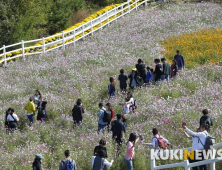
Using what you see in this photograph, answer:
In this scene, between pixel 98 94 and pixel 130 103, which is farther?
pixel 98 94

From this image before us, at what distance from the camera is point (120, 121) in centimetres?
1051

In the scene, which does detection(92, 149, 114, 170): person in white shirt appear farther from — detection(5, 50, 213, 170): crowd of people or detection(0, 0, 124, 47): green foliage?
detection(0, 0, 124, 47): green foliage

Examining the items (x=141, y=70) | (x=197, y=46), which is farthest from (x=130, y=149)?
(x=197, y=46)

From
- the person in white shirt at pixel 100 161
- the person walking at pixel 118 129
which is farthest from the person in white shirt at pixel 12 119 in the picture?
the person in white shirt at pixel 100 161

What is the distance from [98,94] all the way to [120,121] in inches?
239

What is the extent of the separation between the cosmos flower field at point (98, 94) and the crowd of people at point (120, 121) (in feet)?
1.08

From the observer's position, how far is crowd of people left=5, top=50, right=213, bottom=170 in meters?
8.70

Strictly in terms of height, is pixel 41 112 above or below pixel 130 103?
below

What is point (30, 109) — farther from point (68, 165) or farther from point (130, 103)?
point (68, 165)

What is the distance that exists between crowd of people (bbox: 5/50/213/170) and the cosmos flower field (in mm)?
331

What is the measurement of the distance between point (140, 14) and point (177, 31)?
6.21 m

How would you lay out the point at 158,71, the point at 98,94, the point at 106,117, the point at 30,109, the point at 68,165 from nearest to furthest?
the point at 68,165, the point at 106,117, the point at 30,109, the point at 158,71, the point at 98,94

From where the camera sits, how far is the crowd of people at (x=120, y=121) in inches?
342

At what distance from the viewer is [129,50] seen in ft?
72.9
